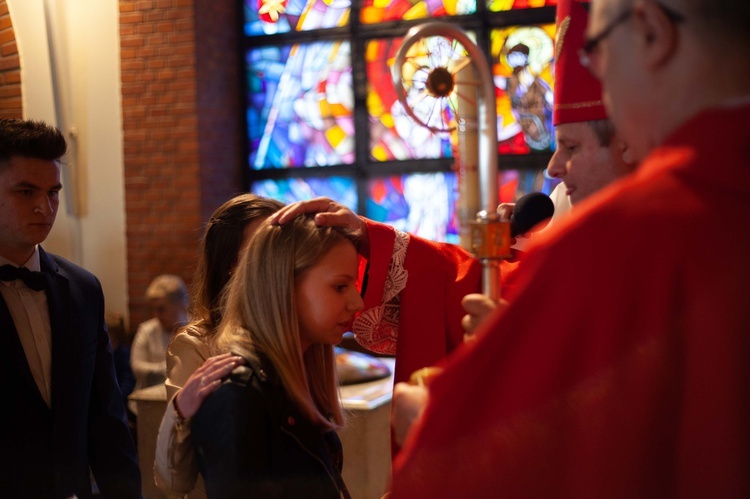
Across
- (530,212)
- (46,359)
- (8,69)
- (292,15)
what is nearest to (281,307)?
(530,212)

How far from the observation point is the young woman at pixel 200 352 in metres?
1.67

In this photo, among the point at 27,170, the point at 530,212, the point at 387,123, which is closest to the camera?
the point at 530,212

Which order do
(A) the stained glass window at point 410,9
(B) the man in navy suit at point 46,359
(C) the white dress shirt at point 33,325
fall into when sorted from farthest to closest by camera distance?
(A) the stained glass window at point 410,9
(C) the white dress shirt at point 33,325
(B) the man in navy suit at point 46,359

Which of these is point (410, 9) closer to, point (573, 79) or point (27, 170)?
point (27, 170)

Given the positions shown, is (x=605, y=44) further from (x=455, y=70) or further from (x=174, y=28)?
(x=174, y=28)

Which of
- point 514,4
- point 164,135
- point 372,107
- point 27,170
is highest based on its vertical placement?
point 514,4

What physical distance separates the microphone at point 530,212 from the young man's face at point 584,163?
0.08 meters

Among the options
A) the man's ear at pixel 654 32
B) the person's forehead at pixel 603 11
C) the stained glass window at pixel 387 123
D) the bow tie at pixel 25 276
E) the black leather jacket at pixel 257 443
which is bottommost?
the black leather jacket at pixel 257 443

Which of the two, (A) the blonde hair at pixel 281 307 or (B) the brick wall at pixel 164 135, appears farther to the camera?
(B) the brick wall at pixel 164 135

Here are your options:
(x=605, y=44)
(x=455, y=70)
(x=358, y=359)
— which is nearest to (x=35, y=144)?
(x=455, y=70)

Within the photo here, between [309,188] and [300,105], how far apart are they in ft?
2.14

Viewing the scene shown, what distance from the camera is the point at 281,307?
1771mm

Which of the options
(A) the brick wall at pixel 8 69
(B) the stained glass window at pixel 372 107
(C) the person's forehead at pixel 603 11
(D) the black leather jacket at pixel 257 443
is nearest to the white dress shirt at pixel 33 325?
(D) the black leather jacket at pixel 257 443

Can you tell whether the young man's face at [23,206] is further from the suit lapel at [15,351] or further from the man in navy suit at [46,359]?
the suit lapel at [15,351]
